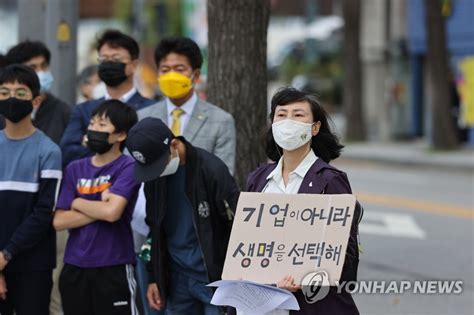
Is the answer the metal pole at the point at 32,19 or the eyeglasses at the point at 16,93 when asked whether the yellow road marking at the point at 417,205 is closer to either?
the metal pole at the point at 32,19

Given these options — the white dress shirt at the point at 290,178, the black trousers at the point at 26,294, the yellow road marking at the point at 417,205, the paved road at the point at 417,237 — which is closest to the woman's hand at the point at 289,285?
the white dress shirt at the point at 290,178

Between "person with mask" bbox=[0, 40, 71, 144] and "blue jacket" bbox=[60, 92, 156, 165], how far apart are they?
0.36 m

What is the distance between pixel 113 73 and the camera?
281 inches

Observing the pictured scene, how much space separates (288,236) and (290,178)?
32 centimetres

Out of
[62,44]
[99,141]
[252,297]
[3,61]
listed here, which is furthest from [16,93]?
[62,44]

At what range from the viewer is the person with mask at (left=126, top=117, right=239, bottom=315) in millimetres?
5418

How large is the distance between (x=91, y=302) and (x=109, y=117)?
1.08m

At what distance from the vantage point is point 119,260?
5.85 meters

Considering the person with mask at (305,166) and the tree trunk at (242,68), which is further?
the tree trunk at (242,68)

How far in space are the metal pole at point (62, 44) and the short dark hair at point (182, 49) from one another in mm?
3859

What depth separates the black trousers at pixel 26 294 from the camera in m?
5.91

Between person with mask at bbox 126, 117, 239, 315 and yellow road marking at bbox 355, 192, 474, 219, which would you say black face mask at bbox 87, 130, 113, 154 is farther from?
yellow road marking at bbox 355, 192, 474, 219

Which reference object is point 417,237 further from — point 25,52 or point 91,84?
point 25,52

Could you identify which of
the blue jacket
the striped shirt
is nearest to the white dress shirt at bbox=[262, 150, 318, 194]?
the striped shirt
